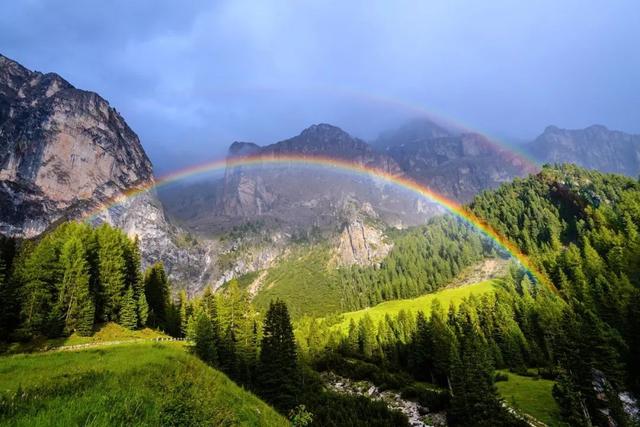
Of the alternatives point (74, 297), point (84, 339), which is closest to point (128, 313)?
point (74, 297)

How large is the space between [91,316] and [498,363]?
284ft

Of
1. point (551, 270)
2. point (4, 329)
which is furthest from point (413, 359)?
point (4, 329)

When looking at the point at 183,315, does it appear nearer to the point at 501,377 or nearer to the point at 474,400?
the point at 474,400

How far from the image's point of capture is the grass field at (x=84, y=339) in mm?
43147

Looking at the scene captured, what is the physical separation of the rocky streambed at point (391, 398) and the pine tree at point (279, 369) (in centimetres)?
1681

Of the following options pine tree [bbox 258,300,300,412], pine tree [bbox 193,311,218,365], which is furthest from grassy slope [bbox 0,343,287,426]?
pine tree [bbox 193,311,218,365]

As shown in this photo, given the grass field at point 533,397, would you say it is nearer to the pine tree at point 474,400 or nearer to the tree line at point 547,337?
the tree line at point 547,337

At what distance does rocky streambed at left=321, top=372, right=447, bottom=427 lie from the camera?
2080 inches

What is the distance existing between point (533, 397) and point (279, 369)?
41.7 meters

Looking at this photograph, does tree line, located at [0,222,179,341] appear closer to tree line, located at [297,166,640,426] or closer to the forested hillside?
the forested hillside

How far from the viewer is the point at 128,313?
2479 inches

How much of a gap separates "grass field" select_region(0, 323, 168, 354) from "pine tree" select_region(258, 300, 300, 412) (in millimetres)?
20396

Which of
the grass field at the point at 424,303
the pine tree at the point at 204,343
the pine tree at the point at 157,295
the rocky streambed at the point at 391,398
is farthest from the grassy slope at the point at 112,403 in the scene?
the grass field at the point at 424,303

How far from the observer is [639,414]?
50750 millimetres
